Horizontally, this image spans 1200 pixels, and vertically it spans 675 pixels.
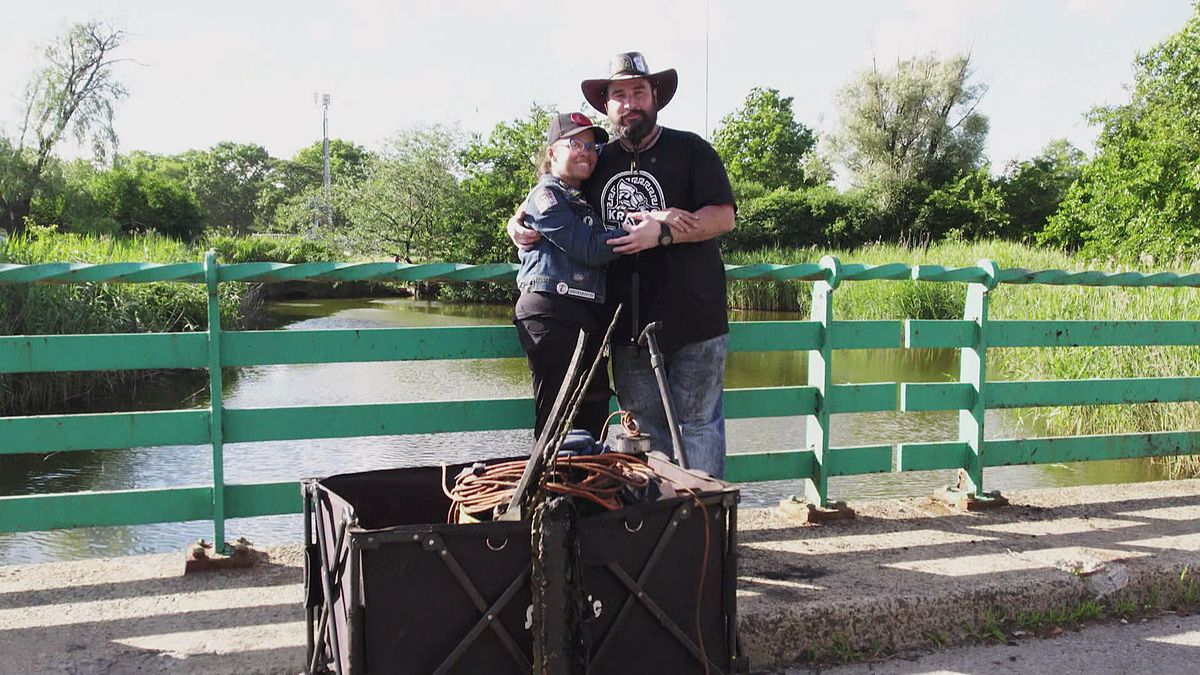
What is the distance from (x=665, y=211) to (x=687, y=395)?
0.73 metres

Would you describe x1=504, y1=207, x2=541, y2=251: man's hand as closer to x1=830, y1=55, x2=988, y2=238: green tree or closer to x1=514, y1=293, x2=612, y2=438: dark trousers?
x1=514, y1=293, x2=612, y2=438: dark trousers

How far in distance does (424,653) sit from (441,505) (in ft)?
2.50

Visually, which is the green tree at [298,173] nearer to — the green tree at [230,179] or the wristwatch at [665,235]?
the green tree at [230,179]

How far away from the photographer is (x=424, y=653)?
2289mm

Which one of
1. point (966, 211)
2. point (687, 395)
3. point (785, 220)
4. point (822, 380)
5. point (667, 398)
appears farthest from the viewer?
point (966, 211)

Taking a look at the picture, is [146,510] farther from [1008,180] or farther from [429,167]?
[1008,180]

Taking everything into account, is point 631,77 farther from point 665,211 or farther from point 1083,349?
point 1083,349

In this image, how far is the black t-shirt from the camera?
3633 mm

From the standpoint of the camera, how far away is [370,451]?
9.23 meters

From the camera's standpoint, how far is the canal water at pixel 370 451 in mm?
6926

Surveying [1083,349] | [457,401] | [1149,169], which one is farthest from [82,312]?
[1149,169]

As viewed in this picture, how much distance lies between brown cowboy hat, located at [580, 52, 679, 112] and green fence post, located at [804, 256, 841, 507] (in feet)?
3.95

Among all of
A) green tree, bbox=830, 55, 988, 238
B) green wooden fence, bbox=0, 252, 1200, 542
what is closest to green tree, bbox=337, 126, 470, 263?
green tree, bbox=830, 55, 988, 238

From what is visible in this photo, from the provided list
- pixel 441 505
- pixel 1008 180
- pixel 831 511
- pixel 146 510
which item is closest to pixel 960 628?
pixel 831 511
